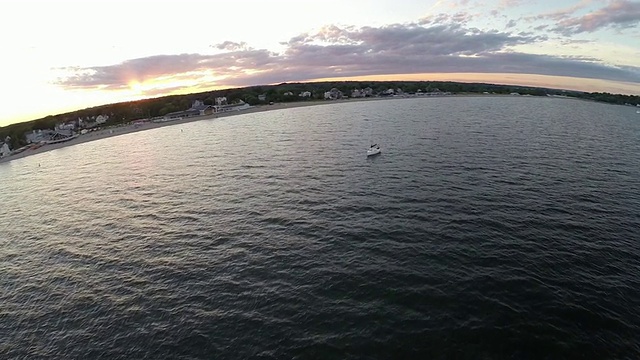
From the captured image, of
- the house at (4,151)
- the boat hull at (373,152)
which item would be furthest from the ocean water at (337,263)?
the house at (4,151)

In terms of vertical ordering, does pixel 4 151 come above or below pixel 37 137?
below

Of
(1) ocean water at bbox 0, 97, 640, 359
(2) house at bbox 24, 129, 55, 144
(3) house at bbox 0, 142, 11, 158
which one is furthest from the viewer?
(2) house at bbox 24, 129, 55, 144

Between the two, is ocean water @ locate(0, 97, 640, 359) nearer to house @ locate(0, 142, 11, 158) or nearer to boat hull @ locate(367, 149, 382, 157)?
boat hull @ locate(367, 149, 382, 157)

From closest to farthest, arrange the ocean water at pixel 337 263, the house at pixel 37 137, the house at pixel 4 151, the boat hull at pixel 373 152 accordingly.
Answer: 1. the ocean water at pixel 337 263
2. the boat hull at pixel 373 152
3. the house at pixel 4 151
4. the house at pixel 37 137

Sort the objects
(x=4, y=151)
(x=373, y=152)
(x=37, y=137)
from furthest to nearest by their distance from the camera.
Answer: (x=37, y=137) → (x=4, y=151) → (x=373, y=152)

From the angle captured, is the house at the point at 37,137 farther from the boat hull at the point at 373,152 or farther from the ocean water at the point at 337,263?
the boat hull at the point at 373,152

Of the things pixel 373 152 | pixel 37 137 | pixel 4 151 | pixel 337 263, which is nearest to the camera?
pixel 337 263

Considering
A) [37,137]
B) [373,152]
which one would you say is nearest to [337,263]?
[373,152]

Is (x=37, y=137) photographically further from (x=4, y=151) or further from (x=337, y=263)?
(x=337, y=263)

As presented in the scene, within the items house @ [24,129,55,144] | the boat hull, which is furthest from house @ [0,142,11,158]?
the boat hull

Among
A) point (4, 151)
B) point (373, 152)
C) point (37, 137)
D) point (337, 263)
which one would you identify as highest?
point (37, 137)
